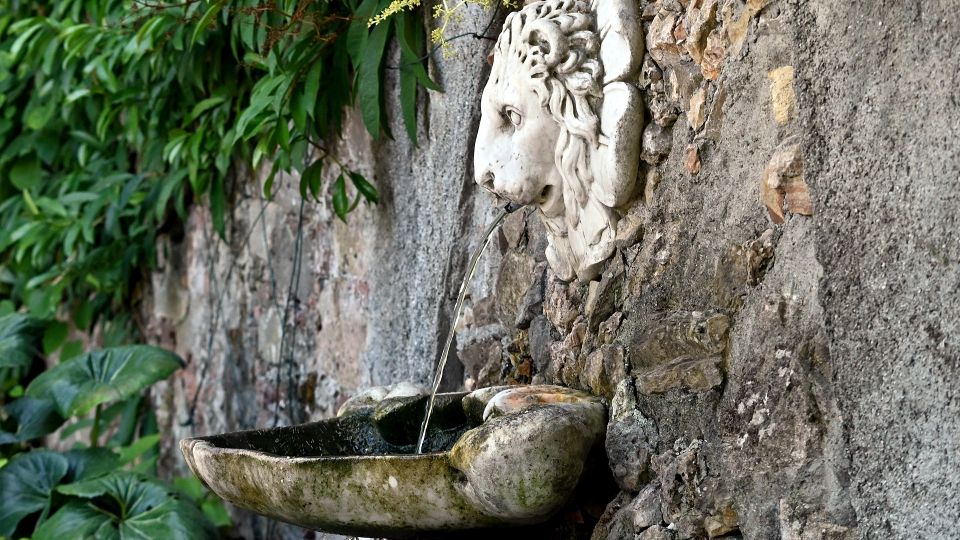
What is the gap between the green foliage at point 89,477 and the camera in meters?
3.46

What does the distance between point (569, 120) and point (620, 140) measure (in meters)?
0.10

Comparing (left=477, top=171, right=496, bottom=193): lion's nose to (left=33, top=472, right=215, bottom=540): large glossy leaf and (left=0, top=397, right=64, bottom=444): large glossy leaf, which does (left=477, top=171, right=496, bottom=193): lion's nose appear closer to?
(left=33, top=472, right=215, bottom=540): large glossy leaf

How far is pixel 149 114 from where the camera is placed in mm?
4102

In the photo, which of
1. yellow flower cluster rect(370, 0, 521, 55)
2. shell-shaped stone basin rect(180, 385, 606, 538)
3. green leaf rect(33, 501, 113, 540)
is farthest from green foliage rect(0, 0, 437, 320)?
shell-shaped stone basin rect(180, 385, 606, 538)

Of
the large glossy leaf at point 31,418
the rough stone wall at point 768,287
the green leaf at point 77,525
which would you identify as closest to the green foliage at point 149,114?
the rough stone wall at point 768,287

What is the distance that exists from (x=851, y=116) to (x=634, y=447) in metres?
0.63

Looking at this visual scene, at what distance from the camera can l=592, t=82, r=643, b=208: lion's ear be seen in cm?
186

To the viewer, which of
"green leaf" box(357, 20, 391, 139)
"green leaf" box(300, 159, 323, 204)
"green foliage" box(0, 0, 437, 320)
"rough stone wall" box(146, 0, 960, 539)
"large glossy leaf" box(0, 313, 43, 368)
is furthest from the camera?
"large glossy leaf" box(0, 313, 43, 368)

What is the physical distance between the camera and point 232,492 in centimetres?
197

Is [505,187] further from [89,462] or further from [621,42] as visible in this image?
[89,462]

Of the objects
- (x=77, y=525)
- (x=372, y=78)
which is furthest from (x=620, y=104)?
(x=77, y=525)

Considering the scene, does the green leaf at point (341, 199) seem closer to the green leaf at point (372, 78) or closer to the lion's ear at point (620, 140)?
the green leaf at point (372, 78)

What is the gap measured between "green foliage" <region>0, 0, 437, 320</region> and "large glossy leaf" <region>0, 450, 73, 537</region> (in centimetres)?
78

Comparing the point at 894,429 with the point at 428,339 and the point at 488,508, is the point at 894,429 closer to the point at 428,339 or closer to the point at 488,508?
the point at 488,508
